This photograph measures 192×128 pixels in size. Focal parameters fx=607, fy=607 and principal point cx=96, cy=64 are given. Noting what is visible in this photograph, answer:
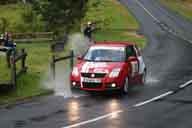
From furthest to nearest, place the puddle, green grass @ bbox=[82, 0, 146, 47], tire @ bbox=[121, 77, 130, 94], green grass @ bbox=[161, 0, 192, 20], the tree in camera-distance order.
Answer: green grass @ bbox=[161, 0, 192, 20]
green grass @ bbox=[82, 0, 146, 47]
the tree
the puddle
tire @ bbox=[121, 77, 130, 94]

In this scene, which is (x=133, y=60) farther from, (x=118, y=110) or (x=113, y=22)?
(x=113, y=22)

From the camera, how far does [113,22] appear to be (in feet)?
217

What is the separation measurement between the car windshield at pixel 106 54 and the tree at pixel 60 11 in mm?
21173

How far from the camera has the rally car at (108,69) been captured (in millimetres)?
20188

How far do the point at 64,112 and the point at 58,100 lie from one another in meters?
2.48

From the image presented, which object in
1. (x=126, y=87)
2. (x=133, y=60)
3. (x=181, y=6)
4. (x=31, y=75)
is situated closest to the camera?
(x=126, y=87)

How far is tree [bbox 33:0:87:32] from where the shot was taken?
42.8 m

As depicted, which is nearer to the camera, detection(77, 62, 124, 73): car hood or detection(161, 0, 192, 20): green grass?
detection(77, 62, 124, 73): car hood

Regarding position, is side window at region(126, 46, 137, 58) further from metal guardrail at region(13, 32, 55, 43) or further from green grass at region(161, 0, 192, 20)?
green grass at region(161, 0, 192, 20)

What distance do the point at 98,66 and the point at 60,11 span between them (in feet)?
75.6

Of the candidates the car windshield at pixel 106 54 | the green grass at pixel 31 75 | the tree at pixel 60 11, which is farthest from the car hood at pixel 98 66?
the tree at pixel 60 11

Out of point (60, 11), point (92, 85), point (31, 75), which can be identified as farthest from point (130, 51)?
point (60, 11)

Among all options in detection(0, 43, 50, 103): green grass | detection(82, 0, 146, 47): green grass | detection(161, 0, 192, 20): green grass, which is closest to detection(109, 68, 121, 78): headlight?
detection(0, 43, 50, 103): green grass

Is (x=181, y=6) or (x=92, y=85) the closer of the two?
(x=92, y=85)
